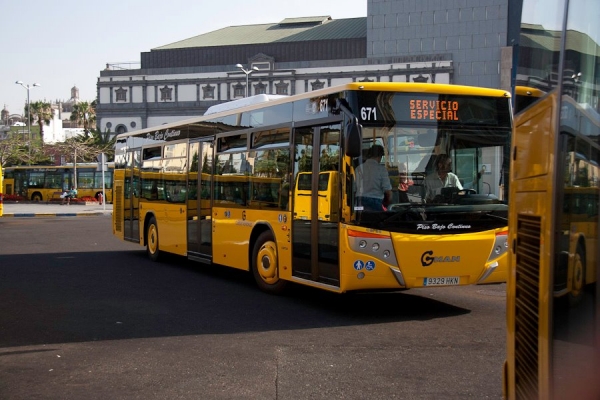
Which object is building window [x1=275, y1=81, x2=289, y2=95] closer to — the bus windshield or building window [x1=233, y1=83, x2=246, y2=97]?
building window [x1=233, y1=83, x2=246, y2=97]

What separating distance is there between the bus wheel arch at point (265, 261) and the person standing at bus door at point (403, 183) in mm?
2529

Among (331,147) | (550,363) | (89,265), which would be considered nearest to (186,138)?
(89,265)

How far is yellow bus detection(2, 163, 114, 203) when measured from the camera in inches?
2504

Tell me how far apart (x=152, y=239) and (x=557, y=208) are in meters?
14.8

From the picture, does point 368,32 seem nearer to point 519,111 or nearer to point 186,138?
point 186,138

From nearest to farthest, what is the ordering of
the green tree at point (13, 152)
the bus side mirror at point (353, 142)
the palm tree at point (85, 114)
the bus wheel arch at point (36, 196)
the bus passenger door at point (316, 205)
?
the bus side mirror at point (353, 142), the bus passenger door at point (316, 205), the bus wheel arch at point (36, 196), the green tree at point (13, 152), the palm tree at point (85, 114)

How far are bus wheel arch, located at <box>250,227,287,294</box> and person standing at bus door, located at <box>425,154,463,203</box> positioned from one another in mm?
2727

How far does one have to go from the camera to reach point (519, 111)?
4188 millimetres

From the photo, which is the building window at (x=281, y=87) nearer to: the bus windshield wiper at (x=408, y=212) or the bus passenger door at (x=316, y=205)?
the bus passenger door at (x=316, y=205)

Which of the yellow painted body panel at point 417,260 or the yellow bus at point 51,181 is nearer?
the yellow painted body panel at point 417,260

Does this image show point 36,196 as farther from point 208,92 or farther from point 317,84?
point 317,84

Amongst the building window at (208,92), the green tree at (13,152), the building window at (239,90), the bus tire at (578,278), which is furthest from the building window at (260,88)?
the bus tire at (578,278)

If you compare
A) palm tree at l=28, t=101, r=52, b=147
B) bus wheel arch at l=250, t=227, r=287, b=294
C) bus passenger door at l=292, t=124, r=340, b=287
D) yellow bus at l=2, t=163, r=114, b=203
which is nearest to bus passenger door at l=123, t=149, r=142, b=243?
bus wheel arch at l=250, t=227, r=287, b=294

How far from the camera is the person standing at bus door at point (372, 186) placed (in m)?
9.54
